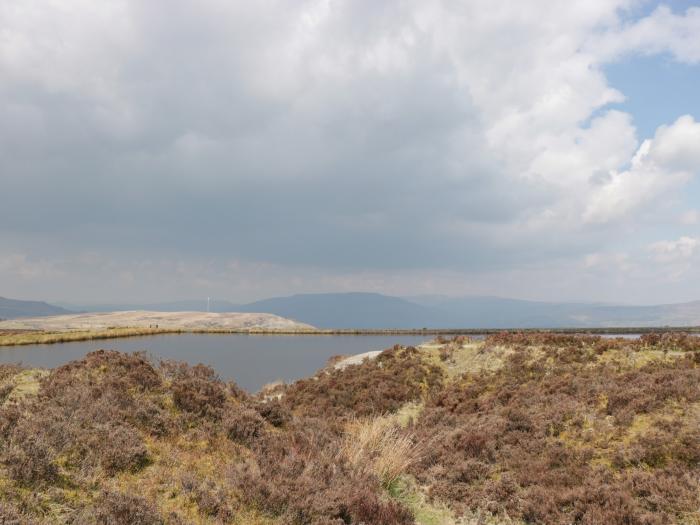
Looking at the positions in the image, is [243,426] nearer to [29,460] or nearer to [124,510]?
[124,510]

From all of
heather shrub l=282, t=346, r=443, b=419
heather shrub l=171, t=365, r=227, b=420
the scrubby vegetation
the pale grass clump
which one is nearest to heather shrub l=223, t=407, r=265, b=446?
the scrubby vegetation

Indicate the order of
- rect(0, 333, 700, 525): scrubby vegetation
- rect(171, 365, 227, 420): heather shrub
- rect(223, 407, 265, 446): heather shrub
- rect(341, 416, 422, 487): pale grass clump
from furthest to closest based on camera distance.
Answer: rect(171, 365, 227, 420): heather shrub
rect(341, 416, 422, 487): pale grass clump
rect(223, 407, 265, 446): heather shrub
rect(0, 333, 700, 525): scrubby vegetation

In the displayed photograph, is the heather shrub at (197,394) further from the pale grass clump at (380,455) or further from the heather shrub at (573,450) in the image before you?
the heather shrub at (573,450)

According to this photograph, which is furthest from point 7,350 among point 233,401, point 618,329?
point 618,329

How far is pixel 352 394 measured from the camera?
24453 millimetres

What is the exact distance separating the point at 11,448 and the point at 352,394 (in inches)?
748

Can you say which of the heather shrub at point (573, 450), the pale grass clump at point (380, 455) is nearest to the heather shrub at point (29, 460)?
the pale grass clump at point (380, 455)

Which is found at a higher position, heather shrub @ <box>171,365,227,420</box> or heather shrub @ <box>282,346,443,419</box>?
heather shrub @ <box>171,365,227,420</box>

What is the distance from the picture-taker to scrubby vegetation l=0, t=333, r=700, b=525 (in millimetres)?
7270

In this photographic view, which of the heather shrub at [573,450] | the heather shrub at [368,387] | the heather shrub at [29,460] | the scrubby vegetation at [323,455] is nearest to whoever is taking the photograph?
the heather shrub at [29,460]

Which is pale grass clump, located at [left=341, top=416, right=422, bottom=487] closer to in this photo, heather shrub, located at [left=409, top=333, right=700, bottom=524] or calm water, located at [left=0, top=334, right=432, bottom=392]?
heather shrub, located at [left=409, top=333, right=700, bottom=524]

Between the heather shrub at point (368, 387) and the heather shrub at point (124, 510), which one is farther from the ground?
the heather shrub at point (124, 510)

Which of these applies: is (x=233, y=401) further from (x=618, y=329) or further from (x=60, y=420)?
(x=618, y=329)

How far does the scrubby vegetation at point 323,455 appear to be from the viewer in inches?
286
